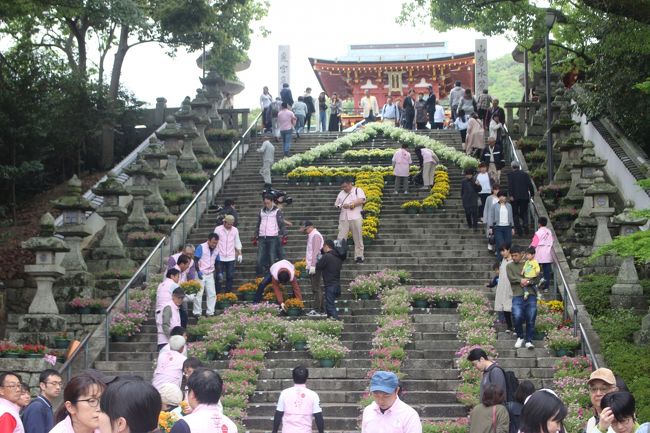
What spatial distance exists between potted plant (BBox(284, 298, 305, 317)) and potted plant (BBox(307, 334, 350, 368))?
196 centimetres

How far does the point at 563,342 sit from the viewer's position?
16.1 metres

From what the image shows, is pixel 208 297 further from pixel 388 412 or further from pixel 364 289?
pixel 388 412

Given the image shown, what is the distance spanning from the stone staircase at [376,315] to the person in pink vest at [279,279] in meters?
0.55

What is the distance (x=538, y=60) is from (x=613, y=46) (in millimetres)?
15526

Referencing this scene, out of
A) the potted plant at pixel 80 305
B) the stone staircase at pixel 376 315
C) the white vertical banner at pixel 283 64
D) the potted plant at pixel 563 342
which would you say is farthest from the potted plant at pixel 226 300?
the white vertical banner at pixel 283 64

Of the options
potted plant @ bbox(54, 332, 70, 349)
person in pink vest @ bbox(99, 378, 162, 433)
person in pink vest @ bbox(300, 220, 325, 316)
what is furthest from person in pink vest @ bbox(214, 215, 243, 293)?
person in pink vest @ bbox(99, 378, 162, 433)

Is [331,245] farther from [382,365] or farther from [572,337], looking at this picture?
[572,337]

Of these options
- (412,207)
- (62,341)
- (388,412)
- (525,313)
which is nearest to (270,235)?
(62,341)

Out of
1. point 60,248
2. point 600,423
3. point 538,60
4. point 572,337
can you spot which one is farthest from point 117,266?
point 538,60

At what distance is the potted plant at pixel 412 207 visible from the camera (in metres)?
23.9

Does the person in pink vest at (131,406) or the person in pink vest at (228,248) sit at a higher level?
the person in pink vest at (131,406)

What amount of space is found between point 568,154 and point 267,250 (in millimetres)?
8098

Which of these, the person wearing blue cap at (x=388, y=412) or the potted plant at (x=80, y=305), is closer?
the person wearing blue cap at (x=388, y=412)

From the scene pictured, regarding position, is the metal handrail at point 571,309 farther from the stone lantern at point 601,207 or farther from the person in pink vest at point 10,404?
the person in pink vest at point 10,404
